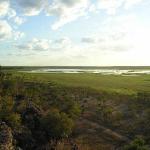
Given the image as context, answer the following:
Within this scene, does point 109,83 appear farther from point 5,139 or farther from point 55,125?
point 5,139

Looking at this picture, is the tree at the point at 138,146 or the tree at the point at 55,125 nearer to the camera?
the tree at the point at 138,146

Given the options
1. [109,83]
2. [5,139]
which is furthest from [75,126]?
[109,83]

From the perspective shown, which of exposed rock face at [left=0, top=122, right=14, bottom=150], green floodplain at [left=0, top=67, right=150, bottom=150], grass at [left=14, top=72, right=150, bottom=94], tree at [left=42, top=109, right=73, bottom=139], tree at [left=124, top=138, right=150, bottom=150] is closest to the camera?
exposed rock face at [left=0, top=122, right=14, bottom=150]

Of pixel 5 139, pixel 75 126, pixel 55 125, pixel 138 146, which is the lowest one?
pixel 75 126

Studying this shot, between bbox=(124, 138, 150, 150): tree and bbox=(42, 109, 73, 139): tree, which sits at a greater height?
bbox=(42, 109, 73, 139): tree

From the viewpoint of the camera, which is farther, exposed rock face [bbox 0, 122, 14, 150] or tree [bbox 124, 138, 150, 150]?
tree [bbox 124, 138, 150, 150]

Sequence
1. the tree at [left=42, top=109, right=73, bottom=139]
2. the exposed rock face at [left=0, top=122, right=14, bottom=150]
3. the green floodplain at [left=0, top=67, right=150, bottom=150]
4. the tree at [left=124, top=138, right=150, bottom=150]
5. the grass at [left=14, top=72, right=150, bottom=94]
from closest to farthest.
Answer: the exposed rock face at [left=0, top=122, right=14, bottom=150] < the tree at [left=124, top=138, right=150, bottom=150] < the green floodplain at [left=0, top=67, right=150, bottom=150] < the tree at [left=42, top=109, right=73, bottom=139] < the grass at [left=14, top=72, right=150, bottom=94]

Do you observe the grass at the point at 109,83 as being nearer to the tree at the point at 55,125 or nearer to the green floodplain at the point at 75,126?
the green floodplain at the point at 75,126

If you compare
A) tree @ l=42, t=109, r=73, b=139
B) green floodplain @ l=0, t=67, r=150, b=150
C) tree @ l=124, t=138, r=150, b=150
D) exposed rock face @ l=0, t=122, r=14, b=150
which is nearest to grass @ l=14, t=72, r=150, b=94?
green floodplain @ l=0, t=67, r=150, b=150

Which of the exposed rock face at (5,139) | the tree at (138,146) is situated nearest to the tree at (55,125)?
the tree at (138,146)

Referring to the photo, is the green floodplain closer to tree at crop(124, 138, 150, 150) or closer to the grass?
tree at crop(124, 138, 150, 150)

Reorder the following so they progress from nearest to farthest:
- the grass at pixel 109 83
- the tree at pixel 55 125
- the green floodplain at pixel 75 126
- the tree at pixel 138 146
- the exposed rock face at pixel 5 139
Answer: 1. the exposed rock face at pixel 5 139
2. the tree at pixel 138 146
3. the green floodplain at pixel 75 126
4. the tree at pixel 55 125
5. the grass at pixel 109 83

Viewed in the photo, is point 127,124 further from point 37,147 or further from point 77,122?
point 37,147
